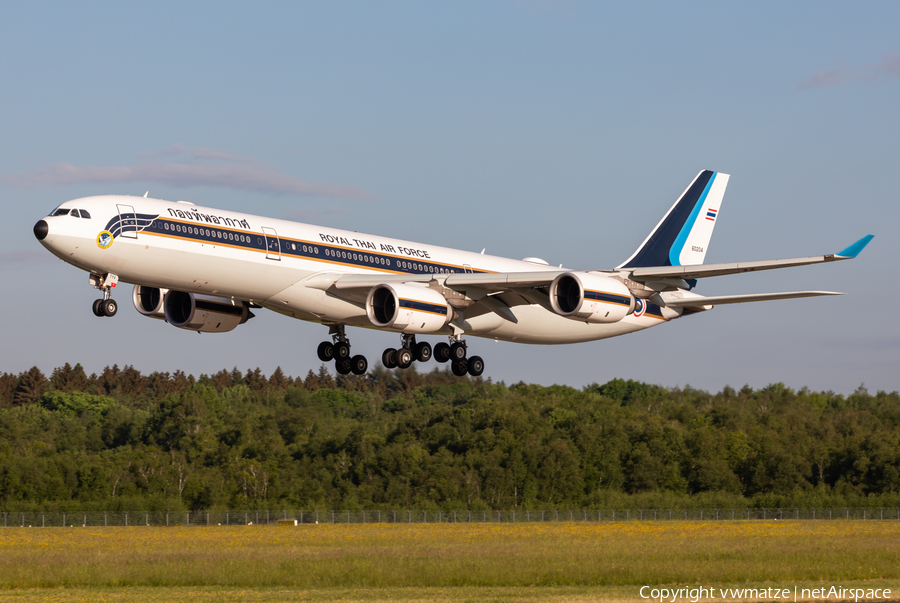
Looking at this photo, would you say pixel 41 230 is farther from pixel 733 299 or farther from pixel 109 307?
pixel 733 299

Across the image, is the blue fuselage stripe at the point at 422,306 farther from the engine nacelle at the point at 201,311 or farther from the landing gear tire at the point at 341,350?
the engine nacelle at the point at 201,311

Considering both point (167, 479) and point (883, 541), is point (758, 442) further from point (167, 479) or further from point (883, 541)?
point (167, 479)

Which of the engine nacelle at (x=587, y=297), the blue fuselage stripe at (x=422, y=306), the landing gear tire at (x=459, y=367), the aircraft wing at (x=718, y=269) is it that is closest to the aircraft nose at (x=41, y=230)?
the blue fuselage stripe at (x=422, y=306)

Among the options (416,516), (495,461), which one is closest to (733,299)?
(416,516)

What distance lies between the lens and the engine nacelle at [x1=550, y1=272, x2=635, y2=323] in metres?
42.8

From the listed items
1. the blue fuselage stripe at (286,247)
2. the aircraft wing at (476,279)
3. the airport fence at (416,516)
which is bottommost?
the airport fence at (416,516)

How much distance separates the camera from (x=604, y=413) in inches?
5108

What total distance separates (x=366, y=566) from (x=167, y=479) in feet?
205

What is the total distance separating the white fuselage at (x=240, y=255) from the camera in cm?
3772

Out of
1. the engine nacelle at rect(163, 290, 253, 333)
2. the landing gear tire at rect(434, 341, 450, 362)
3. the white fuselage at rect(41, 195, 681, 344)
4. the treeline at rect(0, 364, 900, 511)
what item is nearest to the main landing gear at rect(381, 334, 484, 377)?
the landing gear tire at rect(434, 341, 450, 362)

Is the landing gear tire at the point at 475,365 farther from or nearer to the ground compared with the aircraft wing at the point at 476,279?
nearer to the ground

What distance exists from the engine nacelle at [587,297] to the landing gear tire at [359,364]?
34.7 feet

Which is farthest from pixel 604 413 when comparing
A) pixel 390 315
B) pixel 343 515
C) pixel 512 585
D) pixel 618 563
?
pixel 390 315

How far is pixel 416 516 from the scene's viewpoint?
109312 millimetres
